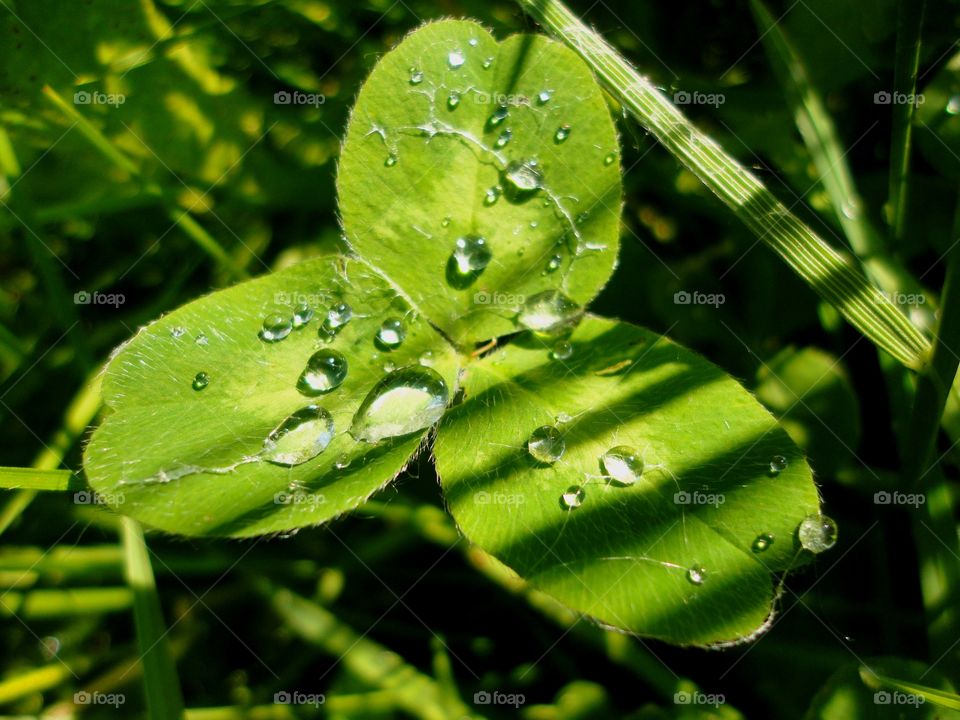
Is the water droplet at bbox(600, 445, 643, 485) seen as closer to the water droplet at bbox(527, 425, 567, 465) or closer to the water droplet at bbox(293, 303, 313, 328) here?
the water droplet at bbox(527, 425, 567, 465)

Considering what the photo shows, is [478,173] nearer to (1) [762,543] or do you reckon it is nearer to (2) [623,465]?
(2) [623,465]

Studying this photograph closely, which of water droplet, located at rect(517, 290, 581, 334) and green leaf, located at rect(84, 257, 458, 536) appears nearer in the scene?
green leaf, located at rect(84, 257, 458, 536)

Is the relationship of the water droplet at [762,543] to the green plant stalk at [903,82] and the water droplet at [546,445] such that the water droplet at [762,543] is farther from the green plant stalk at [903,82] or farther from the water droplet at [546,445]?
the green plant stalk at [903,82]

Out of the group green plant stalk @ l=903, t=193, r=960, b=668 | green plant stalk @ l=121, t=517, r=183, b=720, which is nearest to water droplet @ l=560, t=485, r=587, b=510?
green plant stalk @ l=903, t=193, r=960, b=668

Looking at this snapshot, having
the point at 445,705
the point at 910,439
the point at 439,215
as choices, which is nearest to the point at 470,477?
the point at 439,215

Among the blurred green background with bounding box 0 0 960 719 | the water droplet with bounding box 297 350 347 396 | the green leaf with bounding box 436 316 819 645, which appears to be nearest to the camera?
the green leaf with bounding box 436 316 819 645

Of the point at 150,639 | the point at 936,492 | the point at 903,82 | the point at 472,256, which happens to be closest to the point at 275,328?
the point at 472,256
